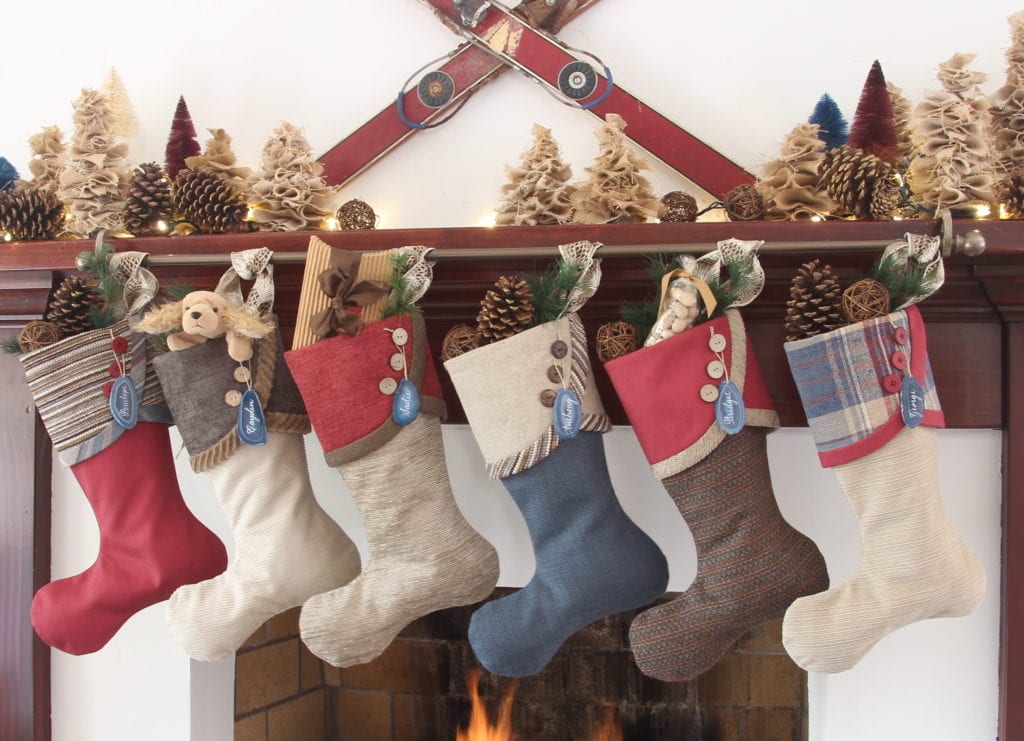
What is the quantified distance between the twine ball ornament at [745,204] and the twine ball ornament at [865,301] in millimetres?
202

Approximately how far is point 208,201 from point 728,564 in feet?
3.06

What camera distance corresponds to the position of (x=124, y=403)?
1239 millimetres

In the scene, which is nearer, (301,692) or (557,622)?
(557,622)

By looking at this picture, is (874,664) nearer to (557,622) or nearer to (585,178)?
(557,622)

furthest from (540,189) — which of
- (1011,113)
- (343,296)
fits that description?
(1011,113)

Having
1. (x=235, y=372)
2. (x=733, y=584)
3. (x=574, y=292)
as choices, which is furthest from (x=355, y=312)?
(x=733, y=584)

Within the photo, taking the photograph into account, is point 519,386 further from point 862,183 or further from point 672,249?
point 862,183

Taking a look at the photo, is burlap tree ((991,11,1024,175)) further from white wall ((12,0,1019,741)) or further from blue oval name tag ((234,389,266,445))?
blue oval name tag ((234,389,266,445))

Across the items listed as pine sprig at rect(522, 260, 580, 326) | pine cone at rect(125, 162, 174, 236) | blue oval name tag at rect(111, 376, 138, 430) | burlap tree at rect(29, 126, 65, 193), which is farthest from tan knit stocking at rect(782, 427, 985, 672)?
burlap tree at rect(29, 126, 65, 193)

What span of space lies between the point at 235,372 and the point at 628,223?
597mm

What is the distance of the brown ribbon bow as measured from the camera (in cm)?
112

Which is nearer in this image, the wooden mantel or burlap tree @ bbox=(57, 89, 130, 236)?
the wooden mantel

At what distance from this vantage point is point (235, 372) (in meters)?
1.19

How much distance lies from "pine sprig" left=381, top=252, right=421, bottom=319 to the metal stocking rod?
0.14 feet
